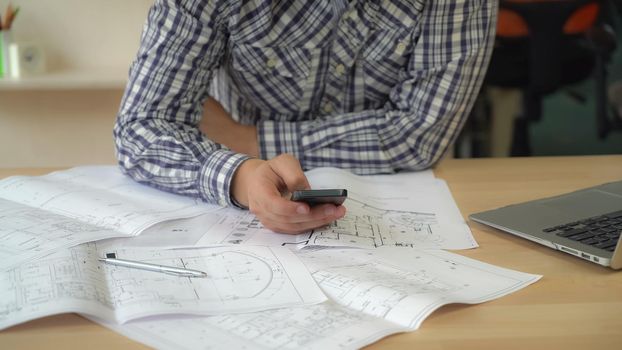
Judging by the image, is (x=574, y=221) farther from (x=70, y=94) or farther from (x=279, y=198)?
(x=70, y=94)

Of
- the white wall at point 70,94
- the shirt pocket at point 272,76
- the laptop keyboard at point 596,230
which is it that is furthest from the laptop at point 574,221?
the white wall at point 70,94

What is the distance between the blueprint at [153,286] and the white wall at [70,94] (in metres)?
1.13

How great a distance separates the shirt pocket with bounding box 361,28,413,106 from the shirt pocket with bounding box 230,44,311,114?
0.11 m

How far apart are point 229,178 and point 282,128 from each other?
29 cm

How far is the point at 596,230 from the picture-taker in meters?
0.87

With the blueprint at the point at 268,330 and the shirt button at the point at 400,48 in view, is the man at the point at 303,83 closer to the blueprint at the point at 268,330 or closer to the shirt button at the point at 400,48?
the shirt button at the point at 400,48

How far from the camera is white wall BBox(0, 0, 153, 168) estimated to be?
1.81 m

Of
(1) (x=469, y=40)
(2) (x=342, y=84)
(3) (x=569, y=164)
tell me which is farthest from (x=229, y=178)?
(3) (x=569, y=164)

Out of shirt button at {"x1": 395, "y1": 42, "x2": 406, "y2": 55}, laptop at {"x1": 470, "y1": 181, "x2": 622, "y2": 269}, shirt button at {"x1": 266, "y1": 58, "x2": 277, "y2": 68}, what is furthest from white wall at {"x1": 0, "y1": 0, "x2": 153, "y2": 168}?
laptop at {"x1": 470, "y1": 181, "x2": 622, "y2": 269}

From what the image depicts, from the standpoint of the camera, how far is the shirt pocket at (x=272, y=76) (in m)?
1.24

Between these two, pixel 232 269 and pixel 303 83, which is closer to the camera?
pixel 232 269

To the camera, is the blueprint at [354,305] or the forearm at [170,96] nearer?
the blueprint at [354,305]

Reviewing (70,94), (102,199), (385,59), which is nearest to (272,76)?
(385,59)

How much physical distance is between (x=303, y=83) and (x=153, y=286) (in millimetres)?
650
